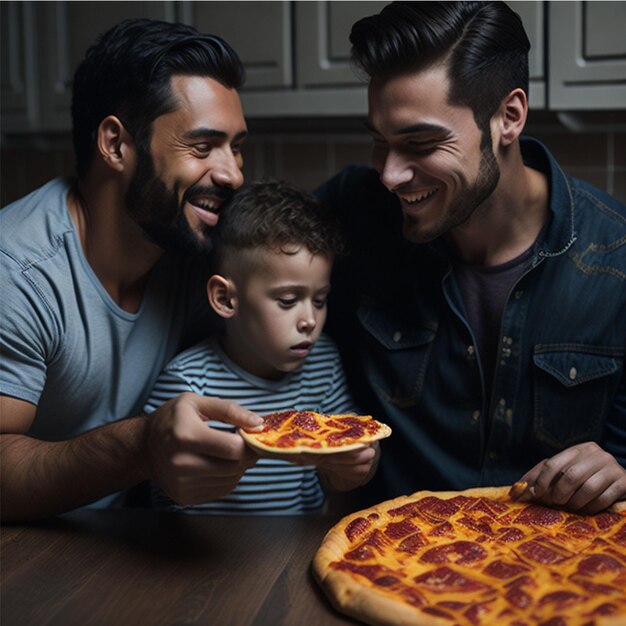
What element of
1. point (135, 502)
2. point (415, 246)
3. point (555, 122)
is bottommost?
point (135, 502)

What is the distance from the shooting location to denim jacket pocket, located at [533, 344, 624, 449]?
5.39 ft

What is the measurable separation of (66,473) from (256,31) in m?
1.45

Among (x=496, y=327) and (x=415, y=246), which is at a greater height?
(x=415, y=246)

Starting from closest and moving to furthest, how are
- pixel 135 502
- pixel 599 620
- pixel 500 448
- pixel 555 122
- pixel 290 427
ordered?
pixel 599 620 < pixel 290 427 < pixel 500 448 < pixel 135 502 < pixel 555 122

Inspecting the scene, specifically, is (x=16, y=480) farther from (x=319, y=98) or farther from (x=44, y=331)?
(x=319, y=98)

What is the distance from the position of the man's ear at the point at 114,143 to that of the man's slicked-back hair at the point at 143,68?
15 mm

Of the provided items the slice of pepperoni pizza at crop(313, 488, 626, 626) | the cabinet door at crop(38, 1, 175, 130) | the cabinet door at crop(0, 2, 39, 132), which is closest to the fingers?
the slice of pepperoni pizza at crop(313, 488, 626, 626)

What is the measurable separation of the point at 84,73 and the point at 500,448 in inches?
45.3

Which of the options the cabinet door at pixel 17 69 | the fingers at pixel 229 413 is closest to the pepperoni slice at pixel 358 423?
the fingers at pixel 229 413

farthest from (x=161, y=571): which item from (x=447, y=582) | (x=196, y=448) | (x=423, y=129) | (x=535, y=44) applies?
(x=535, y=44)

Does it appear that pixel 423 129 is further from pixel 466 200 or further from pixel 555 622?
pixel 555 622

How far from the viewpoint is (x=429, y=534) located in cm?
139

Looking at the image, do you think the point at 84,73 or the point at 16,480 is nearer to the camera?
the point at 16,480

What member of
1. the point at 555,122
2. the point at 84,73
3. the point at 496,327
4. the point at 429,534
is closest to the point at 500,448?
the point at 496,327
